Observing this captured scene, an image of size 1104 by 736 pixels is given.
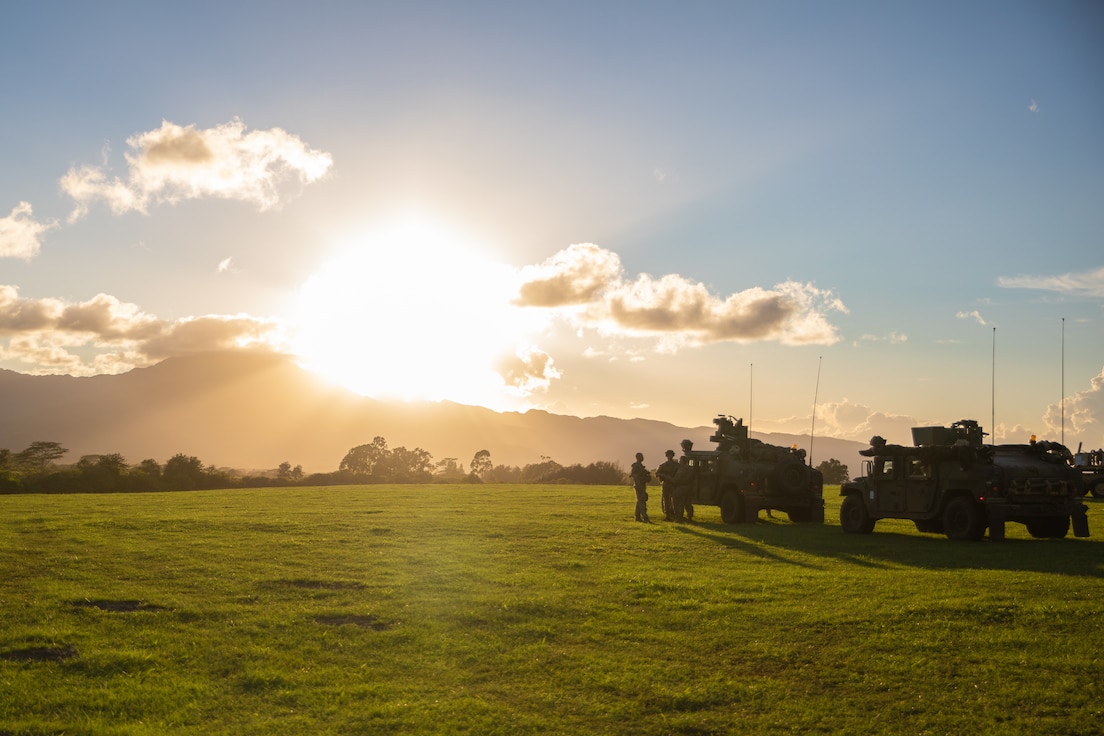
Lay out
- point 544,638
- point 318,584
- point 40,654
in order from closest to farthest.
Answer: point 40,654, point 544,638, point 318,584

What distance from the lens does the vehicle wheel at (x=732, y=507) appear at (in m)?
28.4

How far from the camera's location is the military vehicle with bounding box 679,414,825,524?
28406 mm

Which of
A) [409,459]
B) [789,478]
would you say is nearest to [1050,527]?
[789,478]

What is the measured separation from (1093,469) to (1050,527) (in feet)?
61.3

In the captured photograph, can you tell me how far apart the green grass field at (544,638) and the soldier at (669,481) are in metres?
8.32

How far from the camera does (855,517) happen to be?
25.4 meters

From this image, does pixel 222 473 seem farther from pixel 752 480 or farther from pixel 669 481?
pixel 752 480

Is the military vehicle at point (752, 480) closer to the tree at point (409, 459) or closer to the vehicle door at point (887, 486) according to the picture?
the vehicle door at point (887, 486)

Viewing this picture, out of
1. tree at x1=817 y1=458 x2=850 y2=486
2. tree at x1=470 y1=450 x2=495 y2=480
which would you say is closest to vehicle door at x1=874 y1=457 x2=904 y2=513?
tree at x1=817 y1=458 x2=850 y2=486

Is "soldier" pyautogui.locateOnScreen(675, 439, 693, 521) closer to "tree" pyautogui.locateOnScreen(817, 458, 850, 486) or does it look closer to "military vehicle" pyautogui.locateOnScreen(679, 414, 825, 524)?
"military vehicle" pyautogui.locateOnScreen(679, 414, 825, 524)

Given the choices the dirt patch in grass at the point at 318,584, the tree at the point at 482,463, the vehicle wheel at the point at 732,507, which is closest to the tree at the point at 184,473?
the tree at the point at 482,463

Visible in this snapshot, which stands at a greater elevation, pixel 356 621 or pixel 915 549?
pixel 915 549

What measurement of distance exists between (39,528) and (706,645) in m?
19.6

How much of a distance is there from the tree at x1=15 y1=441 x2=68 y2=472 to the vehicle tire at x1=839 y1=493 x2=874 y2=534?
173 ft
